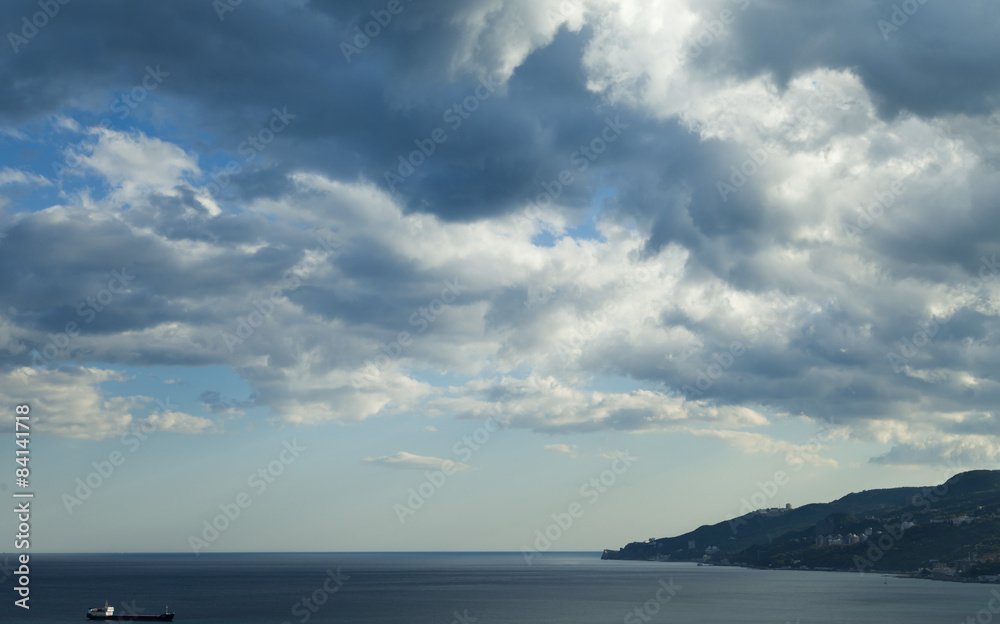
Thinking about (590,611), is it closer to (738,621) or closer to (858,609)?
(738,621)

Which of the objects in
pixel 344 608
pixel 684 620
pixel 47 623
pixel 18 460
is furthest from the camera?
pixel 344 608

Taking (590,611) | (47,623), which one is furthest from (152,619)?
(590,611)

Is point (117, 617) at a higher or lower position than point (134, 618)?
higher

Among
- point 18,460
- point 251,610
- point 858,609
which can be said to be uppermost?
point 18,460

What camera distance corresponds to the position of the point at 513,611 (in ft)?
612

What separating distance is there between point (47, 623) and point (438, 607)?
9231 cm

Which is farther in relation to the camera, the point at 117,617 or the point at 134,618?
the point at 117,617

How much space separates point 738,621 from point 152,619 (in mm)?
133343

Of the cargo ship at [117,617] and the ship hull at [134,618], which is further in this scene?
the cargo ship at [117,617]

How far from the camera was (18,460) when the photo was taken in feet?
247

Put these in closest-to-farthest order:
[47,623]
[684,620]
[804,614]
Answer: [47,623], [684,620], [804,614]

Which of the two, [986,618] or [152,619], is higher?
[152,619]

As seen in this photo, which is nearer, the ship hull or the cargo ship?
the ship hull

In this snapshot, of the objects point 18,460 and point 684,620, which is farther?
point 684,620
